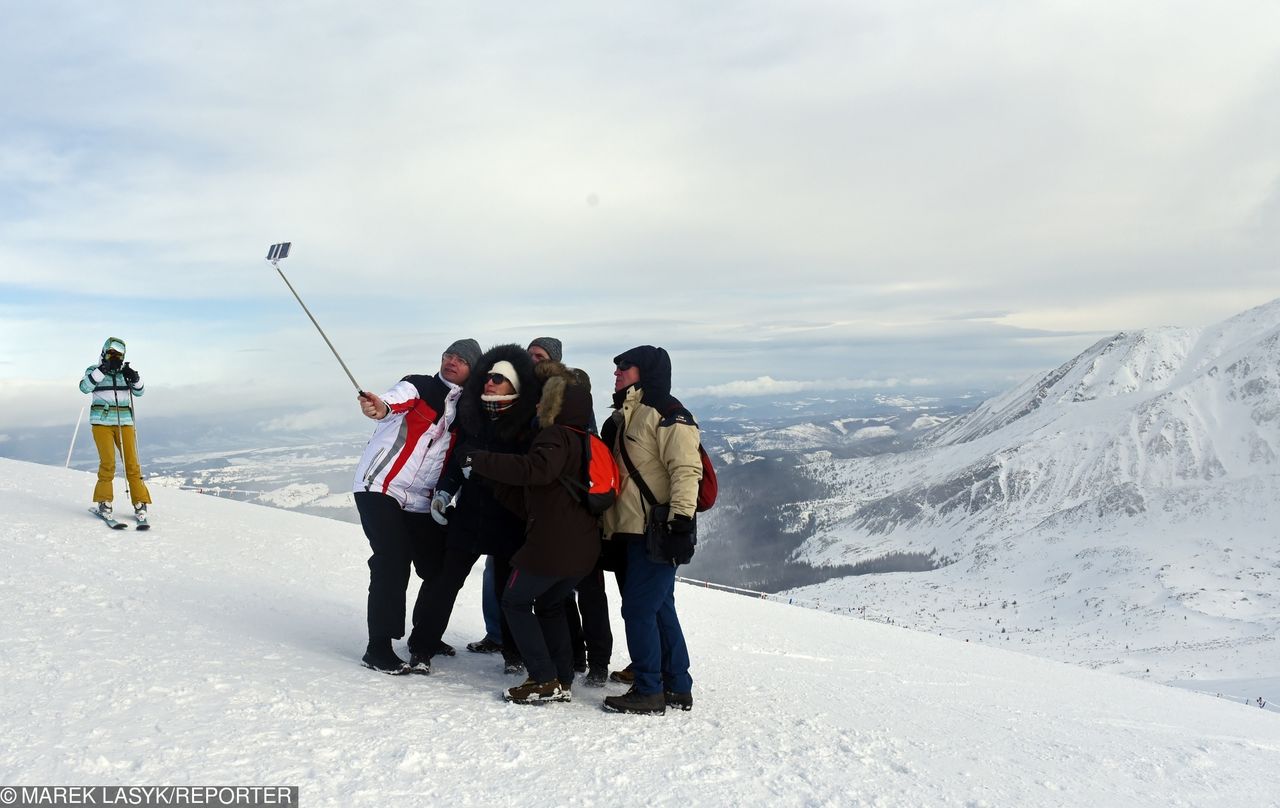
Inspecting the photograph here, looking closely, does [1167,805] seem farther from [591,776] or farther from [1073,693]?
[1073,693]

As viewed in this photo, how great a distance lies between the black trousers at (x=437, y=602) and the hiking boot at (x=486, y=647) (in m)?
1.00

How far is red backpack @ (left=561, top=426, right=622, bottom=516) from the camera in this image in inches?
212

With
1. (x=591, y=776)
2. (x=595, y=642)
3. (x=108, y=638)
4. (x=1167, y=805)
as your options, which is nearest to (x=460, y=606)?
(x=595, y=642)

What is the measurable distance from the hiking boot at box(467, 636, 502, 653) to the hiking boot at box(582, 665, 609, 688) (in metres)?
1.08

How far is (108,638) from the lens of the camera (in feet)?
18.5

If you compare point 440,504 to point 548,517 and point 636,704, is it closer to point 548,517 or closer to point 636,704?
point 548,517

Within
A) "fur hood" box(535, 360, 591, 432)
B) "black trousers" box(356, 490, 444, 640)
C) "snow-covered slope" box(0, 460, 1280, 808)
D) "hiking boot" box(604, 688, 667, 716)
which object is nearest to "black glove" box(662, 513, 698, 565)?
"fur hood" box(535, 360, 591, 432)

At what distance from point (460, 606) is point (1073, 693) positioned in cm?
775

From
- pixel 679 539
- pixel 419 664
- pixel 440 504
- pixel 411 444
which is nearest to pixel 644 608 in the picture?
pixel 679 539

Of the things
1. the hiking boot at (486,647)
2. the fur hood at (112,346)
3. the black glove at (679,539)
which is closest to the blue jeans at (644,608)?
the black glove at (679,539)

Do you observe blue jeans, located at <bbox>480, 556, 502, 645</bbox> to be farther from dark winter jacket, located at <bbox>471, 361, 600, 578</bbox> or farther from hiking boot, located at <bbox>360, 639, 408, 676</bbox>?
dark winter jacket, located at <bbox>471, 361, 600, 578</bbox>

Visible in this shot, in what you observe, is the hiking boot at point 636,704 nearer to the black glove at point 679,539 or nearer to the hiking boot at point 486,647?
the black glove at point 679,539

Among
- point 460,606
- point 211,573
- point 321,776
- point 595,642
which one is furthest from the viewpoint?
point 460,606

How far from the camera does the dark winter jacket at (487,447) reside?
5.57 metres
